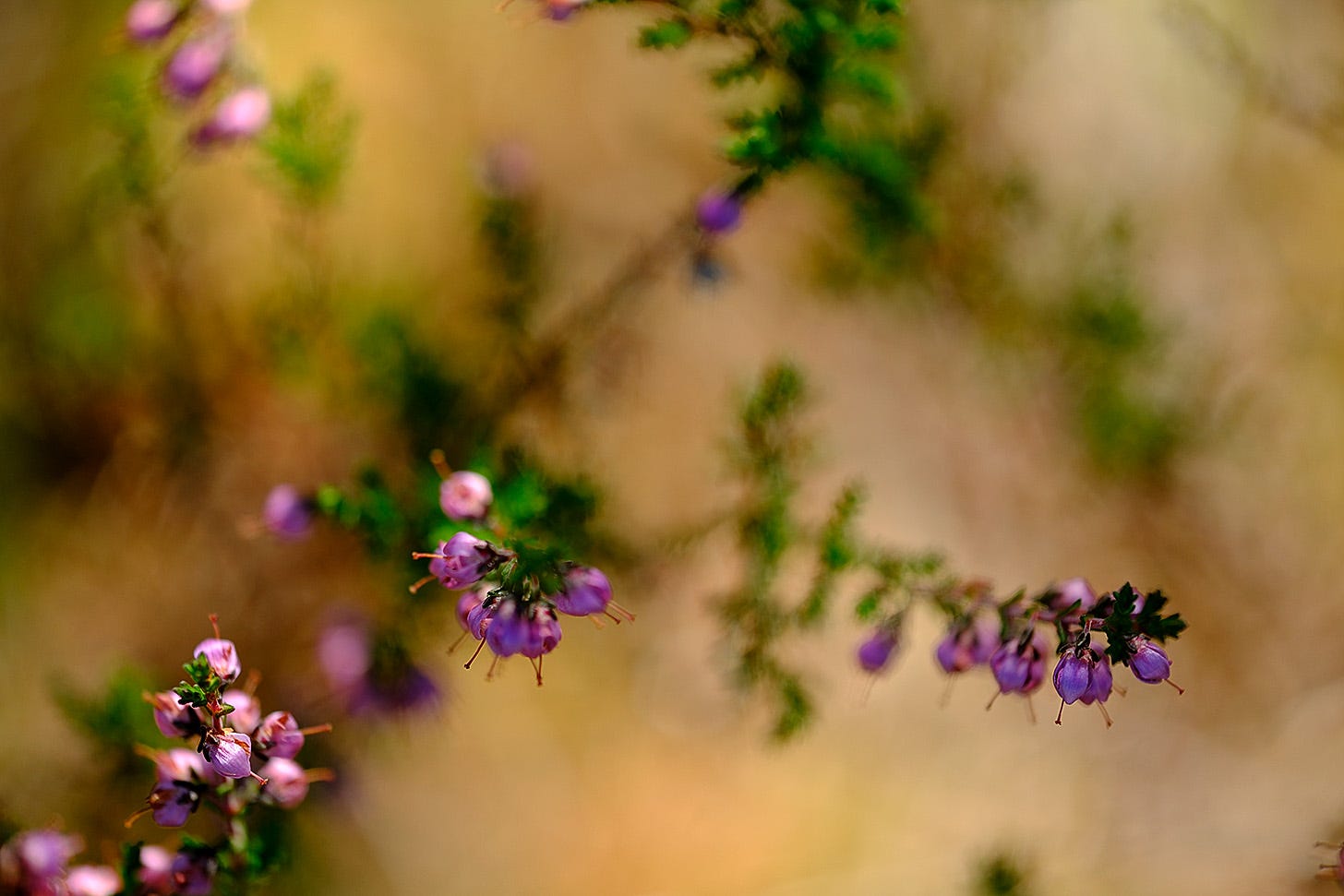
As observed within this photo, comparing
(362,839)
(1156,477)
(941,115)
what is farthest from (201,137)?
(1156,477)

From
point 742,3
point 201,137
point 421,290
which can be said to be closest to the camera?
point 742,3

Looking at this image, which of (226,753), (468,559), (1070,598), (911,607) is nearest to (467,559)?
(468,559)

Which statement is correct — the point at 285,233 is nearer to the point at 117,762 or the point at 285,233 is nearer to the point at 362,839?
the point at 117,762

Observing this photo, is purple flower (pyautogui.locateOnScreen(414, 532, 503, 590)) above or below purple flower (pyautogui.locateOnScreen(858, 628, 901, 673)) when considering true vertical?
below

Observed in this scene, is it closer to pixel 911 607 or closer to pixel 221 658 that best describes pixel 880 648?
pixel 911 607

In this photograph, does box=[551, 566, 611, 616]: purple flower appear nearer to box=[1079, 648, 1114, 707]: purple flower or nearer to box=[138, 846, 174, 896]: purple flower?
box=[1079, 648, 1114, 707]: purple flower

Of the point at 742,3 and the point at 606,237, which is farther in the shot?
the point at 606,237

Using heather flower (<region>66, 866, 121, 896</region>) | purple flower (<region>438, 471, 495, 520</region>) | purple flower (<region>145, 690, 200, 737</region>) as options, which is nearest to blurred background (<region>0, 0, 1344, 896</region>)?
heather flower (<region>66, 866, 121, 896</region>)
